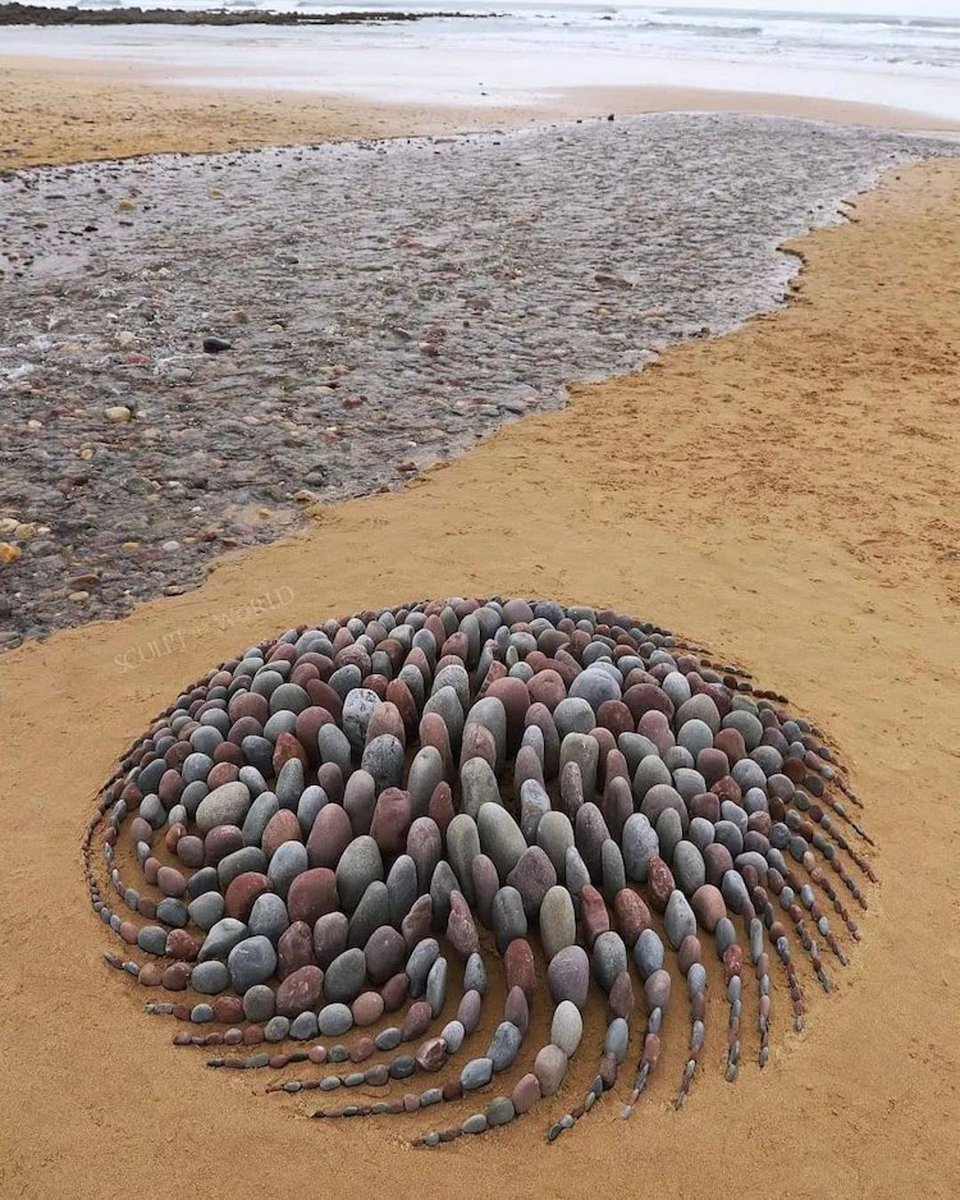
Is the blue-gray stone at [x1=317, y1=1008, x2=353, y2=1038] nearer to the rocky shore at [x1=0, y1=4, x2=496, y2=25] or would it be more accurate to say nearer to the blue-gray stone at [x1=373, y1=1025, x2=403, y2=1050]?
the blue-gray stone at [x1=373, y1=1025, x2=403, y2=1050]

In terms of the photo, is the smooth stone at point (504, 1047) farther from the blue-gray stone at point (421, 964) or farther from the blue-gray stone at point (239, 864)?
the blue-gray stone at point (239, 864)

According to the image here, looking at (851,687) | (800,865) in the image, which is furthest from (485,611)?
(851,687)

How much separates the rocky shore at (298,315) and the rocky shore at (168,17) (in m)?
29.6

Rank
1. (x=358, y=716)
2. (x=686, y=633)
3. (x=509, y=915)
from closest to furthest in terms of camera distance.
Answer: (x=509, y=915), (x=358, y=716), (x=686, y=633)

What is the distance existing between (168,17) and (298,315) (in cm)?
4084

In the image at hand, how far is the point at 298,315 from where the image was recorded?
26.0 feet

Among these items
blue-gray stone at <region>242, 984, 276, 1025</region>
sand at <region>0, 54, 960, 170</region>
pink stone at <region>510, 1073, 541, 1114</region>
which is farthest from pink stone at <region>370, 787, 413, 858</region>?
sand at <region>0, 54, 960, 170</region>

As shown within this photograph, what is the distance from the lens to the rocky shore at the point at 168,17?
1450 inches

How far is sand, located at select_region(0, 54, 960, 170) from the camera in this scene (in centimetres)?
1450

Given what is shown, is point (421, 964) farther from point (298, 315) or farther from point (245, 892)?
point (298, 315)

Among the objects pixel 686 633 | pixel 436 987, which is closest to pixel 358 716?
pixel 436 987

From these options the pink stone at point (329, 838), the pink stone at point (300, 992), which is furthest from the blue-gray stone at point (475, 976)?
the pink stone at point (329, 838)

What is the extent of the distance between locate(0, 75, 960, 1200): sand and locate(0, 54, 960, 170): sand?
10.3 m

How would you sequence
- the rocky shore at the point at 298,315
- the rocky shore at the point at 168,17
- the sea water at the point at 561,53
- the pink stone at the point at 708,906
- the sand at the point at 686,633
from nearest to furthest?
the sand at the point at 686,633 < the pink stone at the point at 708,906 < the rocky shore at the point at 298,315 < the sea water at the point at 561,53 < the rocky shore at the point at 168,17
